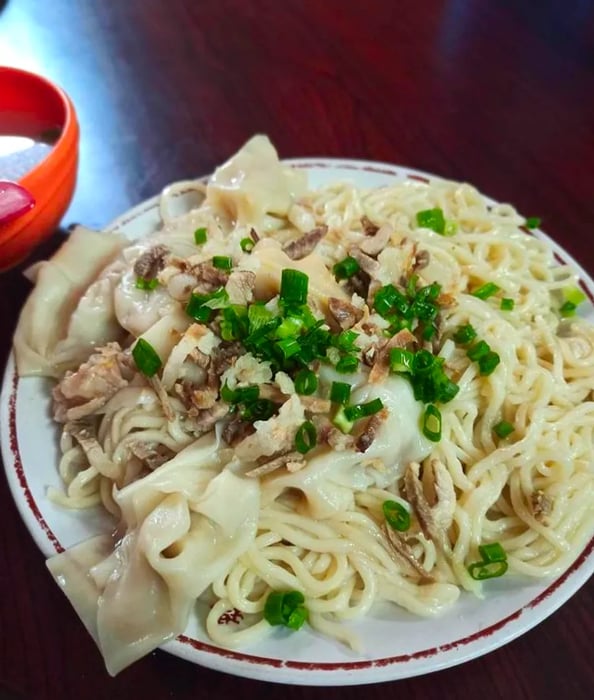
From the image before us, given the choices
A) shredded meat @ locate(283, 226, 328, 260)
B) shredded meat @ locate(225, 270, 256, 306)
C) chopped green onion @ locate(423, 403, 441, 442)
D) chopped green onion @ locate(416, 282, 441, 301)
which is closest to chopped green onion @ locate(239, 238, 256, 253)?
shredded meat @ locate(283, 226, 328, 260)

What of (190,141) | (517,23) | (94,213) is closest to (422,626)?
(94,213)

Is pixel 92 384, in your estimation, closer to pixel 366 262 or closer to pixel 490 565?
pixel 366 262

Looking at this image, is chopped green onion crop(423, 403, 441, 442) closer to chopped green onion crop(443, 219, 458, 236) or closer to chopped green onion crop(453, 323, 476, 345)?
chopped green onion crop(453, 323, 476, 345)

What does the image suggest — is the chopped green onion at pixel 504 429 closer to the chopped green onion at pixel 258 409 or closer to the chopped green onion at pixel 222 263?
the chopped green onion at pixel 258 409

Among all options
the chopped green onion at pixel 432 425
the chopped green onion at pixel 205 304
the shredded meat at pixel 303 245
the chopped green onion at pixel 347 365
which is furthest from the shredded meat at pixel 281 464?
the shredded meat at pixel 303 245

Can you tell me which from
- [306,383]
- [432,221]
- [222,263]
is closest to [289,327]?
[306,383]
